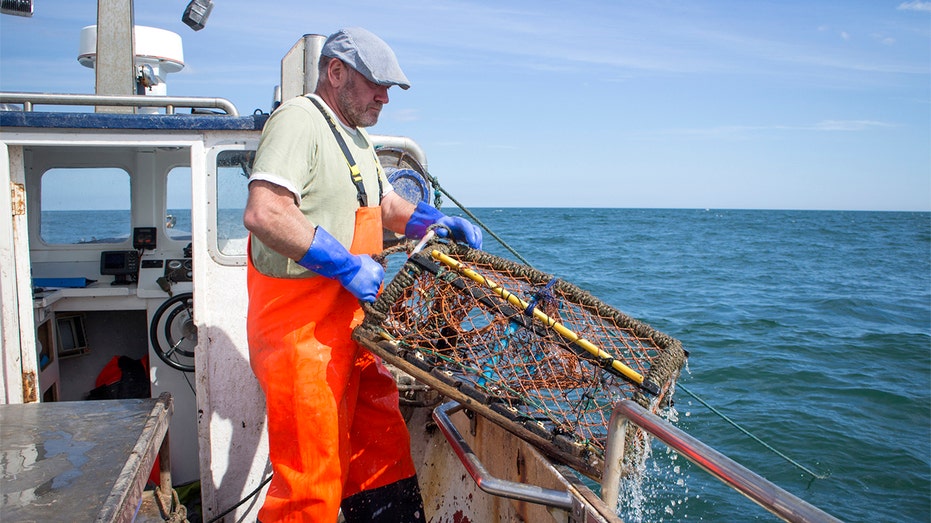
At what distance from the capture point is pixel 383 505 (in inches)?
112

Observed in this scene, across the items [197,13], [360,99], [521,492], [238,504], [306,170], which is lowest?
[238,504]

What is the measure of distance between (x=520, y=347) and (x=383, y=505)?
925mm

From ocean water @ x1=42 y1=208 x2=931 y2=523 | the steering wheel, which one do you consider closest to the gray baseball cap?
ocean water @ x1=42 y1=208 x2=931 y2=523

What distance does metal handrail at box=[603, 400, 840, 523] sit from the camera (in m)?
1.46

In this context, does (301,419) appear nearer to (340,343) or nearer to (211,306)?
(340,343)

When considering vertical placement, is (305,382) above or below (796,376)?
above

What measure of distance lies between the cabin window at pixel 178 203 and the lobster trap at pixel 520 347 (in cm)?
328

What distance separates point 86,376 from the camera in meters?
5.16

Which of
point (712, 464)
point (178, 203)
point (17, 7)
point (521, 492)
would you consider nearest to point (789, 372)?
point (178, 203)

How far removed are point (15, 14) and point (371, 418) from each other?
10.2ft

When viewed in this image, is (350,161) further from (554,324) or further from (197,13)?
(197,13)

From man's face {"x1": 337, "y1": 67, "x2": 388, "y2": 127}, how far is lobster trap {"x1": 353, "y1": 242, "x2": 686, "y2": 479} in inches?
23.1

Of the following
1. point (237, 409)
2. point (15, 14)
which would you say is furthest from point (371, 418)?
point (15, 14)

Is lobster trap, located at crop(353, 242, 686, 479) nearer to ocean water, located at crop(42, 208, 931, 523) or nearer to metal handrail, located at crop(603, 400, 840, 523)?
metal handrail, located at crop(603, 400, 840, 523)
